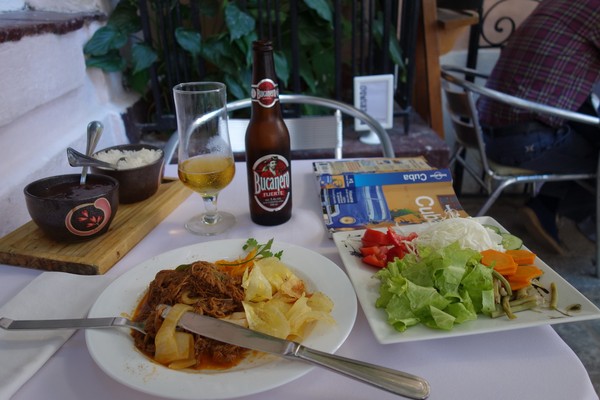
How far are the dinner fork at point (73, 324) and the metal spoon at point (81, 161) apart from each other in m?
0.33

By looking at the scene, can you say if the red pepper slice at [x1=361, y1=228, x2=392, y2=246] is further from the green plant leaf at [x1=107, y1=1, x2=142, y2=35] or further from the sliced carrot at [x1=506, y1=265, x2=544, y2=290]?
the green plant leaf at [x1=107, y1=1, x2=142, y2=35]

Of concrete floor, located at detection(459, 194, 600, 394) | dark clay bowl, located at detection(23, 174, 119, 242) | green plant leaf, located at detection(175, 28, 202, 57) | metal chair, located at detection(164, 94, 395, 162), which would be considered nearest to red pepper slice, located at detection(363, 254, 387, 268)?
dark clay bowl, located at detection(23, 174, 119, 242)

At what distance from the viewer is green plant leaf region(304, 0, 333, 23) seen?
6.33ft

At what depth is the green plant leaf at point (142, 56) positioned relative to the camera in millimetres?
1896

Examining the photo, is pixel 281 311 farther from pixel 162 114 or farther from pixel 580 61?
pixel 580 61

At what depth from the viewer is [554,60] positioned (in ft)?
6.54

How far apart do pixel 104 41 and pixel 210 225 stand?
1.23m

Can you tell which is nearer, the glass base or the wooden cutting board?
the wooden cutting board

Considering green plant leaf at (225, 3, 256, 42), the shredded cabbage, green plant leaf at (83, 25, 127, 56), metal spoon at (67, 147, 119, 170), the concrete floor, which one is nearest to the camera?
the shredded cabbage

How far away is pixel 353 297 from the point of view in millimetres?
621

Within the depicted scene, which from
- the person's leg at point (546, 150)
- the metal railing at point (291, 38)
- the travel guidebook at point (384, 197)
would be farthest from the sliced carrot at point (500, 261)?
the person's leg at point (546, 150)

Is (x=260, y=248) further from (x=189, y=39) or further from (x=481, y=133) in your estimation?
(x=481, y=133)

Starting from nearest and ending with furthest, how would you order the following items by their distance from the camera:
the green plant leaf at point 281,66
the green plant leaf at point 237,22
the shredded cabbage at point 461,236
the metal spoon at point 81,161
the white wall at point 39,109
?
the shredded cabbage at point 461,236, the metal spoon at point 81,161, the white wall at point 39,109, the green plant leaf at point 237,22, the green plant leaf at point 281,66

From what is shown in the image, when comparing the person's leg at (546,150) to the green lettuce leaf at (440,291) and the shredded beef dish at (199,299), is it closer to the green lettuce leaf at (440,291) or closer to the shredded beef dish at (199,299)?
the green lettuce leaf at (440,291)
